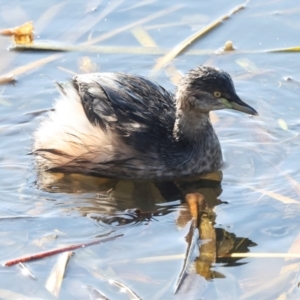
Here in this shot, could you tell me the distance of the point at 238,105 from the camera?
6.62m

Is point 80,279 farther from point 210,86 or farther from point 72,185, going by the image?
point 210,86

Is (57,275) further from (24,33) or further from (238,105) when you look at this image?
(24,33)

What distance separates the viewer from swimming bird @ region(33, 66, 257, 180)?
656 centimetres

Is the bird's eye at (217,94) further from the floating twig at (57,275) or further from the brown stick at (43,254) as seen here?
the floating twig at (57,275)

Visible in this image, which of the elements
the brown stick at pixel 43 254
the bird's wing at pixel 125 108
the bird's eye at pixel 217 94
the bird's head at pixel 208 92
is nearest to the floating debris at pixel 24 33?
the bird's wing at pixel 125 108

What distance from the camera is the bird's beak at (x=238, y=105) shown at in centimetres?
660

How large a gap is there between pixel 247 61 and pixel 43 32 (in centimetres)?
203

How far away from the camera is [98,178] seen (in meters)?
6.75

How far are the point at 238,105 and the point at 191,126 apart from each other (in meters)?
0.44

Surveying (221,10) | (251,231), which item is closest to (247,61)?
(221,10)

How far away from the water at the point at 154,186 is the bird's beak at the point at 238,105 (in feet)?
1.47

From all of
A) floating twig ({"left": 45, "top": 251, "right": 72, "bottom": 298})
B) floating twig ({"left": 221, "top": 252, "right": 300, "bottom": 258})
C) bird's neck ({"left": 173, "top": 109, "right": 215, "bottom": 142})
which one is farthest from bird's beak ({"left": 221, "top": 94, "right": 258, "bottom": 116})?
floating twig ({"left": 45, "top": 251, "right": 72, "bottom": 298})

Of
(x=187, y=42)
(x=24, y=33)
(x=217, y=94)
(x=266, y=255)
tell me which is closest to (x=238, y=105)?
(x=217, y=94)

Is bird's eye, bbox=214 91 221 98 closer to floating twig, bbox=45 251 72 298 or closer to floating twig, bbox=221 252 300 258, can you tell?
floating twig, bbox=221 252 300 258
